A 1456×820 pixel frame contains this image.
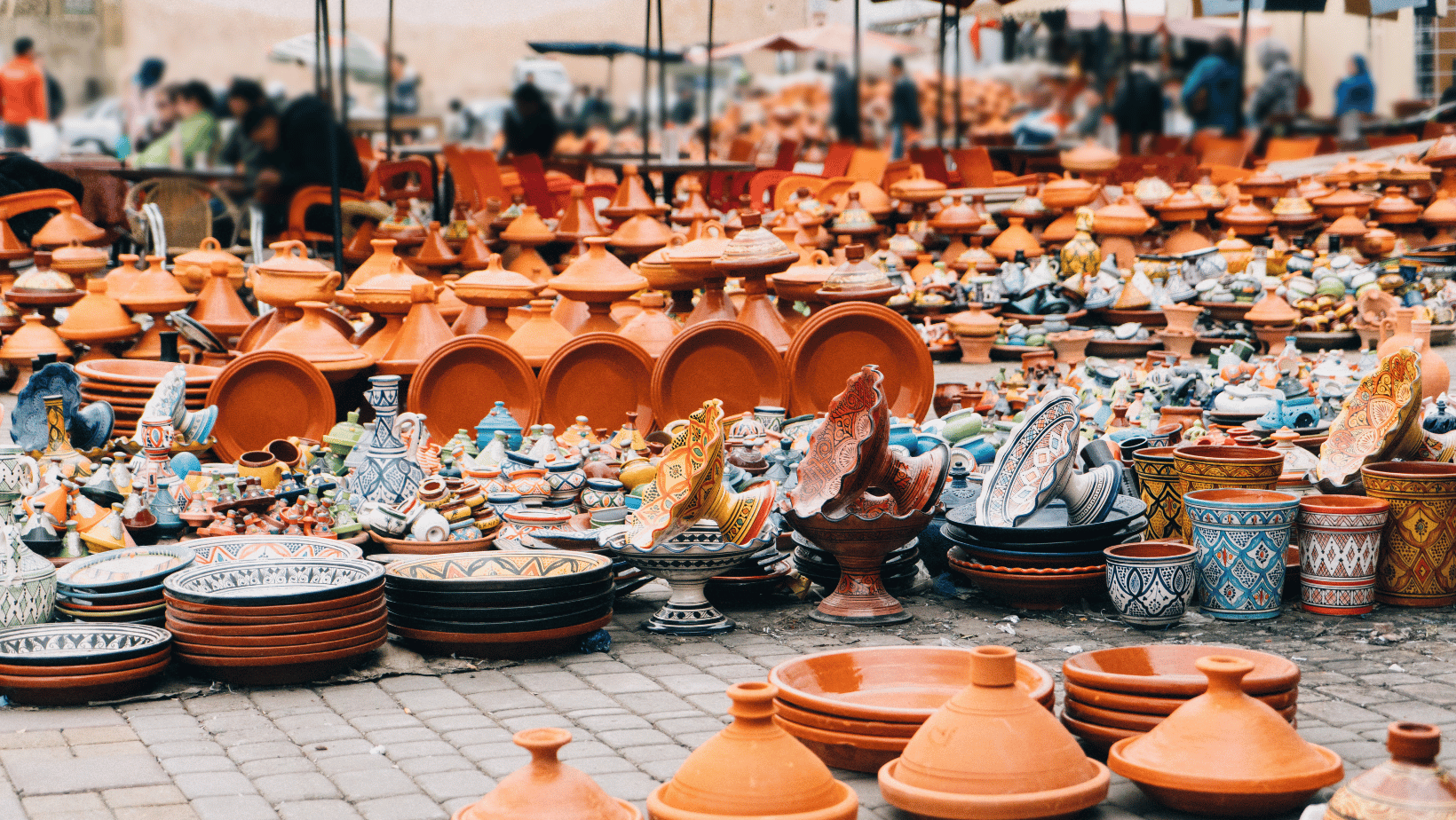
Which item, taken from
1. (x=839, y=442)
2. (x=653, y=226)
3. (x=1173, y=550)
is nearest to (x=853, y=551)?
(x=839, y=442)

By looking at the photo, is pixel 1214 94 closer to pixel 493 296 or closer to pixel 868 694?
pixel 493 296

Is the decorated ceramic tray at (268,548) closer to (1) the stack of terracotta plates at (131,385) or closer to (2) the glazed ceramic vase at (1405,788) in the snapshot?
(1) the stack of terracotta plates at (131,385)

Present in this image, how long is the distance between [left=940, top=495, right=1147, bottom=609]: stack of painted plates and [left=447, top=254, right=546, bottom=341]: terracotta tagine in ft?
10.3

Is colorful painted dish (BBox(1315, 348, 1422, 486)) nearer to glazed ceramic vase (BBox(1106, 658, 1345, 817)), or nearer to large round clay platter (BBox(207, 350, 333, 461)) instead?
glazed ceramic vase (BBox(1106, 658, 1345, 817))

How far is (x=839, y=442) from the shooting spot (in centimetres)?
478

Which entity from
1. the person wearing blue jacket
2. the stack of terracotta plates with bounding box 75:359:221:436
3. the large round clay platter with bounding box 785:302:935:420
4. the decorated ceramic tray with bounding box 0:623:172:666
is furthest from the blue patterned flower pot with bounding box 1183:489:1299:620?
the person wearing blue jacket

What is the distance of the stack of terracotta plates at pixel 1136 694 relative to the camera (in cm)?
333

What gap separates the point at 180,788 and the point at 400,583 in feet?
3.67

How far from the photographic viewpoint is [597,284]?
7.36m

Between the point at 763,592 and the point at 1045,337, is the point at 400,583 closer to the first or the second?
the point at 763,592

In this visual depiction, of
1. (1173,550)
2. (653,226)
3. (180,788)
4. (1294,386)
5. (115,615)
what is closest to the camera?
(180,788)

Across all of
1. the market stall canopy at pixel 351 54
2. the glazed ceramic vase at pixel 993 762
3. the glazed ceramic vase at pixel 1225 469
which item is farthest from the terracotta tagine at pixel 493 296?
the market stall canopy at pixel 351 54

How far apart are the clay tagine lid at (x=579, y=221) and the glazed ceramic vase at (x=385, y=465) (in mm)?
5172

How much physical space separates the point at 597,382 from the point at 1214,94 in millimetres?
11612
